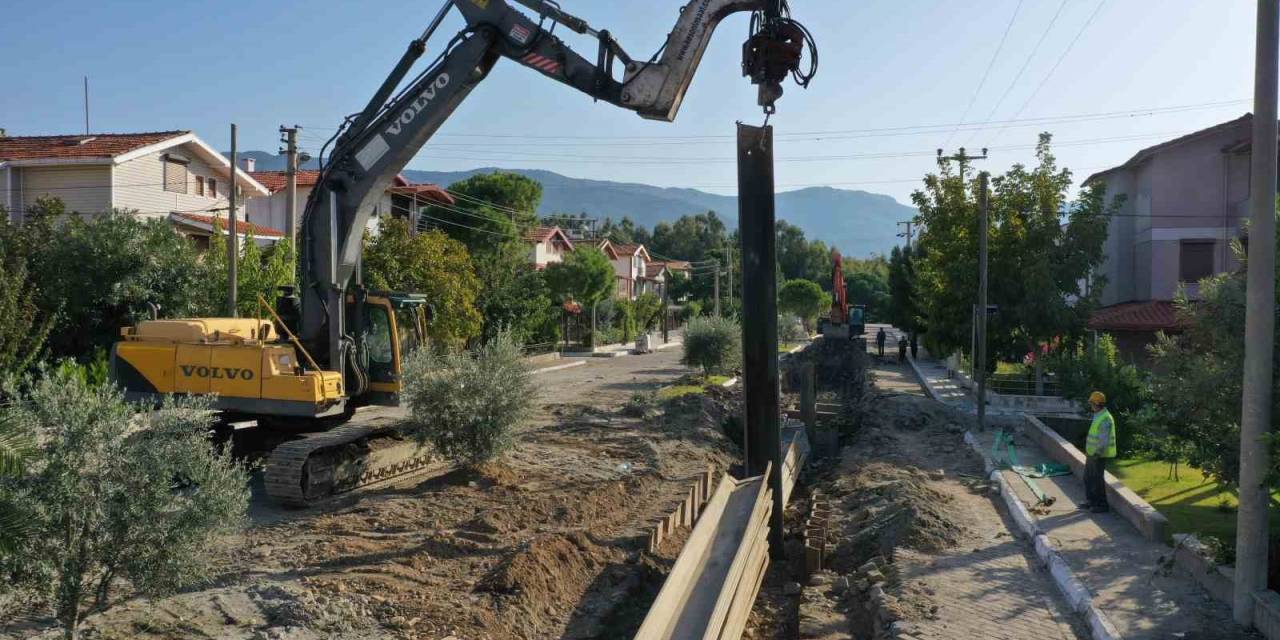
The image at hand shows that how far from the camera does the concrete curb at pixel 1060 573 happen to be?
8.13 m

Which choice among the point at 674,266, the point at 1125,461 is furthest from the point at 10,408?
the point at 674,266

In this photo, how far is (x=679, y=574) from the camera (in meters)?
8.05

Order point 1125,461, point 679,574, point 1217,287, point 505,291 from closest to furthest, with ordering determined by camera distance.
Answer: point 679,574 → point 1217,287 → point 1125,461 → point 505,291

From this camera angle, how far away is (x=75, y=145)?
99.1 feet

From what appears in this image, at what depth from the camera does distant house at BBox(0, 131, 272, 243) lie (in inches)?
1134

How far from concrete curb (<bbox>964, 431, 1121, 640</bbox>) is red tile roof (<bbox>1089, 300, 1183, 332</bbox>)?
18.5 metres

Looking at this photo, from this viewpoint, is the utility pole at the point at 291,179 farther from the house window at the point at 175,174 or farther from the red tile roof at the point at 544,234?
the red tile roof at the point at 544,234

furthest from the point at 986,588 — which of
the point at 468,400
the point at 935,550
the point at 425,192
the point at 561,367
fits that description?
the point at 425,192

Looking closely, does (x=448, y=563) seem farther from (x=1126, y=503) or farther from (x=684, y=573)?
(x=1126, y=503)

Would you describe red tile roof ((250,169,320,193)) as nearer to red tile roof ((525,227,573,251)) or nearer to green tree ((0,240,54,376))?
red tile roof ((525,227,573,251))

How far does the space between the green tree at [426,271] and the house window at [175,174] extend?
642 cm

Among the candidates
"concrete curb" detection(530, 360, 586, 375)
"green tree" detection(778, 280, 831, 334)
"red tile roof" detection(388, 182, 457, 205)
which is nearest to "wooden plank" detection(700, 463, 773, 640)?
"concrete curb" detection(530, 360, 586, 375)

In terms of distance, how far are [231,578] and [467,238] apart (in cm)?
3573

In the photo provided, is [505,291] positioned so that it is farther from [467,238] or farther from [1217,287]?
[1217,287]
